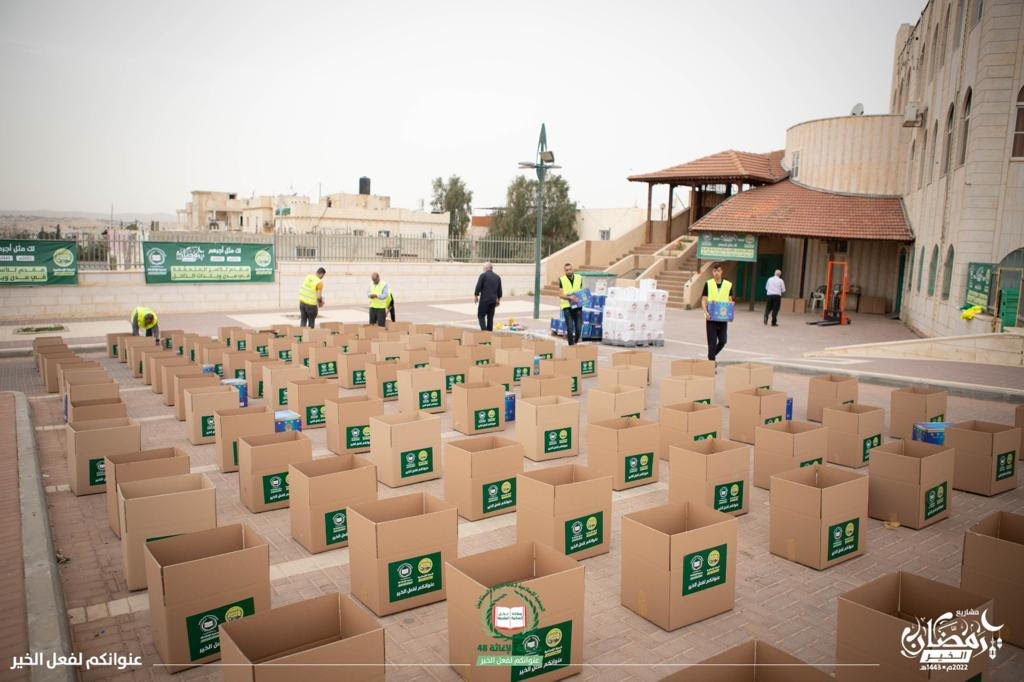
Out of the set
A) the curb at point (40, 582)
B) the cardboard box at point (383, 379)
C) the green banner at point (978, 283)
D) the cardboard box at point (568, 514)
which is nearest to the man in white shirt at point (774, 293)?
the green banner at point (978, 283)

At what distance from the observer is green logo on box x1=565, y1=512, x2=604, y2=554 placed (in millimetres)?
5859

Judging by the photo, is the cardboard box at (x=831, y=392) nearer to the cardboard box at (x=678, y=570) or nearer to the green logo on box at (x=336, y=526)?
the cardboard box at (x=678, y=570)

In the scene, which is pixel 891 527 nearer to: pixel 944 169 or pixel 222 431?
pixel 222 431

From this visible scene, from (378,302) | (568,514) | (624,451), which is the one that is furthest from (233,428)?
(378,302)

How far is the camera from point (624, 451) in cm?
756

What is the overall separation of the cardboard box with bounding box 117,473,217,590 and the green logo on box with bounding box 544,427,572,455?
4.01m

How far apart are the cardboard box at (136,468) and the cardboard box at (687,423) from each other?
15.6ft

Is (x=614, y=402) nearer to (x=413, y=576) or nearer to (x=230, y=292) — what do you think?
(x=413, y=576)

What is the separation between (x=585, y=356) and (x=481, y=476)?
6.93 meters

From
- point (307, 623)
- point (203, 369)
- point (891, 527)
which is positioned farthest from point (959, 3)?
point (307, 623)

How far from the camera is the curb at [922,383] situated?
39.4 feet

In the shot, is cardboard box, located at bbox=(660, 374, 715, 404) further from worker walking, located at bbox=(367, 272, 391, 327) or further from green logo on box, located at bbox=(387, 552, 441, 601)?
worker walking, located at bbox=(367, 272, 391, 327)

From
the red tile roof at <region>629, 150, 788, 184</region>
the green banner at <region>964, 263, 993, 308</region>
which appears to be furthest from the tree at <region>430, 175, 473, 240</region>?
the green banner at <region>964, 263, 993, 308</region>

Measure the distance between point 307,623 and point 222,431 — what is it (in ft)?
14.5
